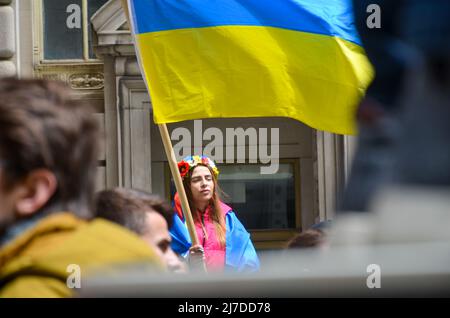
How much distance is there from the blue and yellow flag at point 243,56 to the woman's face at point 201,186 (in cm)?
55

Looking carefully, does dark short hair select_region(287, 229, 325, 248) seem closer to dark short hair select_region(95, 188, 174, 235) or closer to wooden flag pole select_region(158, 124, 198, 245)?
dark short hair select_region(95, 188, 174, 235)

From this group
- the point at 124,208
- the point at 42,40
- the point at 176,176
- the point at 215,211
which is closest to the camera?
the point at 124,208

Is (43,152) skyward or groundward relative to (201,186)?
skyward

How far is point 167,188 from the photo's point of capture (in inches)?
317

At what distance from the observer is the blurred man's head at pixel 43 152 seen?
1123mm

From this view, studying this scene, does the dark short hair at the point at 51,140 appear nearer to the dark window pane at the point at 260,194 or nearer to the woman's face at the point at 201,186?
the woman's face at the point at 201,186

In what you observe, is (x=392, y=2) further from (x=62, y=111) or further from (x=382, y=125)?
(x=62, y=111)

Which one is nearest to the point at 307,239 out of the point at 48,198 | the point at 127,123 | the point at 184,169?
the point at 48,198

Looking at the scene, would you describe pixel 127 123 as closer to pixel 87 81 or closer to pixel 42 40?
pixel 87 81

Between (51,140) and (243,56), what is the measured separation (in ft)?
11.3

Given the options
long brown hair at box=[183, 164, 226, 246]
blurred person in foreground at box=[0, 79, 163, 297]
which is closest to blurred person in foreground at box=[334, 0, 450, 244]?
blurred person in foreground at box=[0, 79, 163, 297]

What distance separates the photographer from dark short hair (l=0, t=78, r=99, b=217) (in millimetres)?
1122

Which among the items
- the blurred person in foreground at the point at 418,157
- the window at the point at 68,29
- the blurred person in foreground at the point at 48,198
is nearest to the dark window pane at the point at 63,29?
the window at the point at 68,29

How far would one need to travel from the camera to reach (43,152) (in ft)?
3.69
